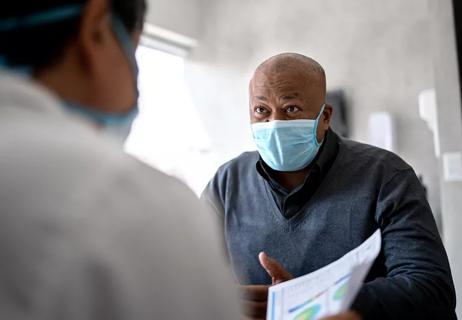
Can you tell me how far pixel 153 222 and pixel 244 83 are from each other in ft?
10.9

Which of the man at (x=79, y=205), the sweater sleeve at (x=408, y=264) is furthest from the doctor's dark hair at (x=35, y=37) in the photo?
the sweater sleeve at (x=408, y=264)

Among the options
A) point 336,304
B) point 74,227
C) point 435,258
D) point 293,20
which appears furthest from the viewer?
point 293,20

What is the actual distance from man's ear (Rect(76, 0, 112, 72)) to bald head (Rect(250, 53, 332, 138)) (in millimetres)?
874

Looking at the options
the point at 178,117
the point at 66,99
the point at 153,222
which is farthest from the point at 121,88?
the point at 178,117

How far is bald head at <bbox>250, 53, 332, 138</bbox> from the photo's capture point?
128 centimetres

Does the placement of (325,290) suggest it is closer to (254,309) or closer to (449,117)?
(254,309)

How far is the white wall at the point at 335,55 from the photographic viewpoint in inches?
111

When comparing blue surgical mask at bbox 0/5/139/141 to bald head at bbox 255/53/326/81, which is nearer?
blue surgical mask at bbox 0/5/139/141

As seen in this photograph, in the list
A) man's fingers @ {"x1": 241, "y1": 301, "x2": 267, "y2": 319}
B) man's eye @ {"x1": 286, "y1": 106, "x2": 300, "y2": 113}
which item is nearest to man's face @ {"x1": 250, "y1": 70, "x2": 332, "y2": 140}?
man's eye @ {"x1": 286, "y1": 106, "x2": 300, "y2": 113}

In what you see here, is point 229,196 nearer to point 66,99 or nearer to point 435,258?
point 435,258

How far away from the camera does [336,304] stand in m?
0.74

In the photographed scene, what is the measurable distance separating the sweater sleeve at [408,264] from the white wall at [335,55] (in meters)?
1.72

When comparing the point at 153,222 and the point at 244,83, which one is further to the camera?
the point at 244,83

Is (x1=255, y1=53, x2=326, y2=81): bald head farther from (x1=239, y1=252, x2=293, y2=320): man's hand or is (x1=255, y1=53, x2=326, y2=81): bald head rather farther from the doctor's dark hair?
the doctor's dark hair
